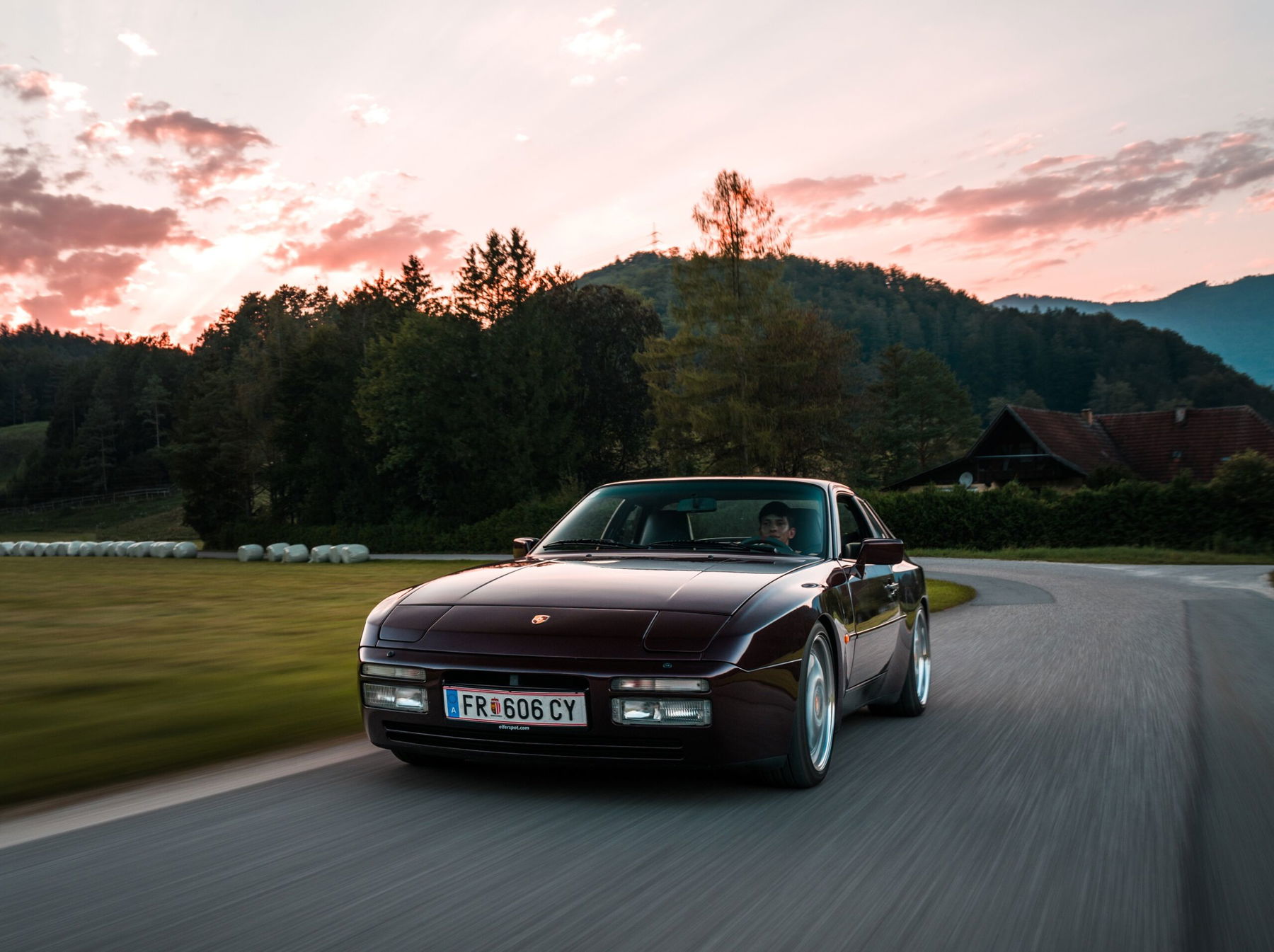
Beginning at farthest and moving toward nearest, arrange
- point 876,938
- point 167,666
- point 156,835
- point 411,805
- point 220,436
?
point 220,436
point 167,666
point 411,805
point 156,835
point 876,938

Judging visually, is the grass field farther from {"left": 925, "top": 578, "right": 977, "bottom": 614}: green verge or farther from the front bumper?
the front bumper

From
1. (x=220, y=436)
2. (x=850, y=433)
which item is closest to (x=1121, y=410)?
(x=850, y=433)

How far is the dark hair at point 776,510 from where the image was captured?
627 cm

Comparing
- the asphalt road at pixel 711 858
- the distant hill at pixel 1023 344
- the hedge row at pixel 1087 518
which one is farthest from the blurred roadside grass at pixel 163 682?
the distant hill at pixel 1023 344

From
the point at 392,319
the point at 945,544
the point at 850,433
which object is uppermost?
the point at 392,319

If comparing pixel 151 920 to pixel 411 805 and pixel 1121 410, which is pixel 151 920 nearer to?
pixel 411 805

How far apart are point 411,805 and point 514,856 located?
85 centimetres

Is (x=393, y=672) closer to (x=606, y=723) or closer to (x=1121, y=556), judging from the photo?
(x=606, y=723)

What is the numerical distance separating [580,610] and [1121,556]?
3364cm

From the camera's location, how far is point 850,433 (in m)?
58.9

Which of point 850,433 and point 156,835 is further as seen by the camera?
point 850,433

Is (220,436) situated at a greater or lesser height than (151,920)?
greater

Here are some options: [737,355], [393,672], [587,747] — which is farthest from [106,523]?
[587,747]

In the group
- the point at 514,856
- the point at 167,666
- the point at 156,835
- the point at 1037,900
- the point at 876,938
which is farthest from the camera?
the point at 167,666
